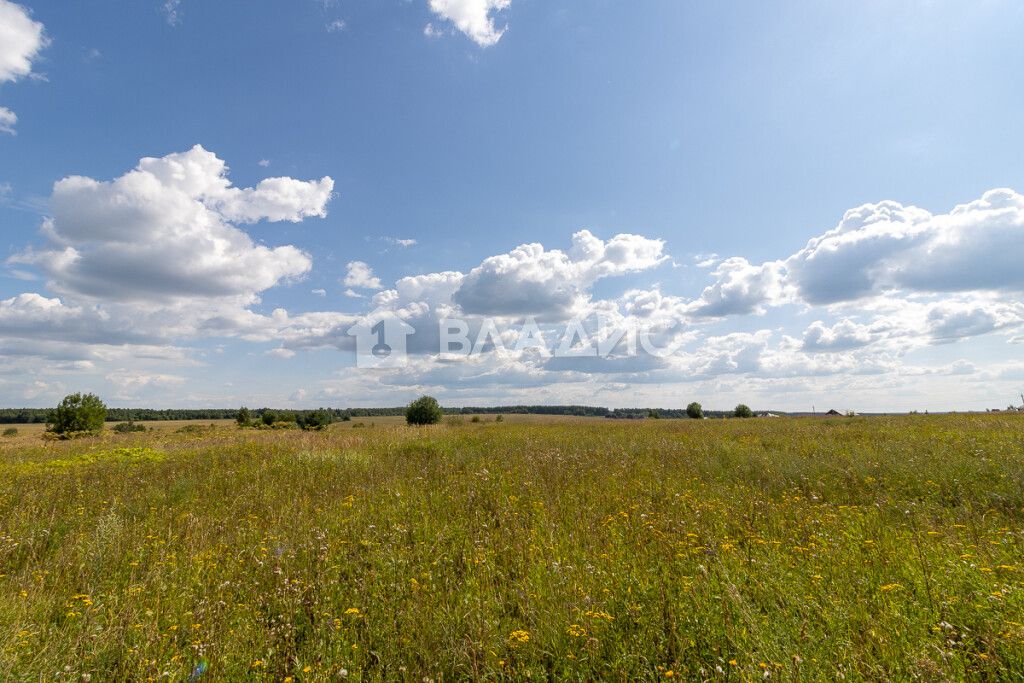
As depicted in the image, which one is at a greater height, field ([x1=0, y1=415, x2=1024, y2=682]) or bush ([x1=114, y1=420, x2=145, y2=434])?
→ field ([x1=0, y1=415, x2=1024, y2=682])

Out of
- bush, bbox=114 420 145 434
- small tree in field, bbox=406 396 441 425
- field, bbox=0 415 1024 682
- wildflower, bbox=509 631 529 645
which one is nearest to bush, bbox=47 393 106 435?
bush, bbox=114 420 145 434

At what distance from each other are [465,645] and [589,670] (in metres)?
0.85

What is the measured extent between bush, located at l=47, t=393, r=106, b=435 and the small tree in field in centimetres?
2216

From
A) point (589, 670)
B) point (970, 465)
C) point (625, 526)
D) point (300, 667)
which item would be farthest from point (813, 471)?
point (300, 667)

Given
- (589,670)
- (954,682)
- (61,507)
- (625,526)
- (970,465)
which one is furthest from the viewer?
(970,465)

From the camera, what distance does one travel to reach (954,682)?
2.14 meters

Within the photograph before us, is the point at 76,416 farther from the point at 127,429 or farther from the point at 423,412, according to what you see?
the point at 423,412

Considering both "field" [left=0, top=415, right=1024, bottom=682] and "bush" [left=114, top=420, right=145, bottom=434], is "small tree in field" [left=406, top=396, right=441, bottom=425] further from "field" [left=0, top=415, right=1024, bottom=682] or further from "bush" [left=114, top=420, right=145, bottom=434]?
"field" [left=0, top=415, right=1024, bottom=682]

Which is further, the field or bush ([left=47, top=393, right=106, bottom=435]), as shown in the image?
bush ([left=47, top=393, right=106, bottom=435])

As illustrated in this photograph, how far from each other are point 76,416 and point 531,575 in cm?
4167

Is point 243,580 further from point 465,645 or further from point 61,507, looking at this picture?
point 61,507

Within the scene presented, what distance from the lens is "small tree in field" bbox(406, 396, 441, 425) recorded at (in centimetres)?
3728

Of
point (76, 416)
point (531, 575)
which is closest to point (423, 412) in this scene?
point (76, 416)

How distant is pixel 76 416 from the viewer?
30391mm
